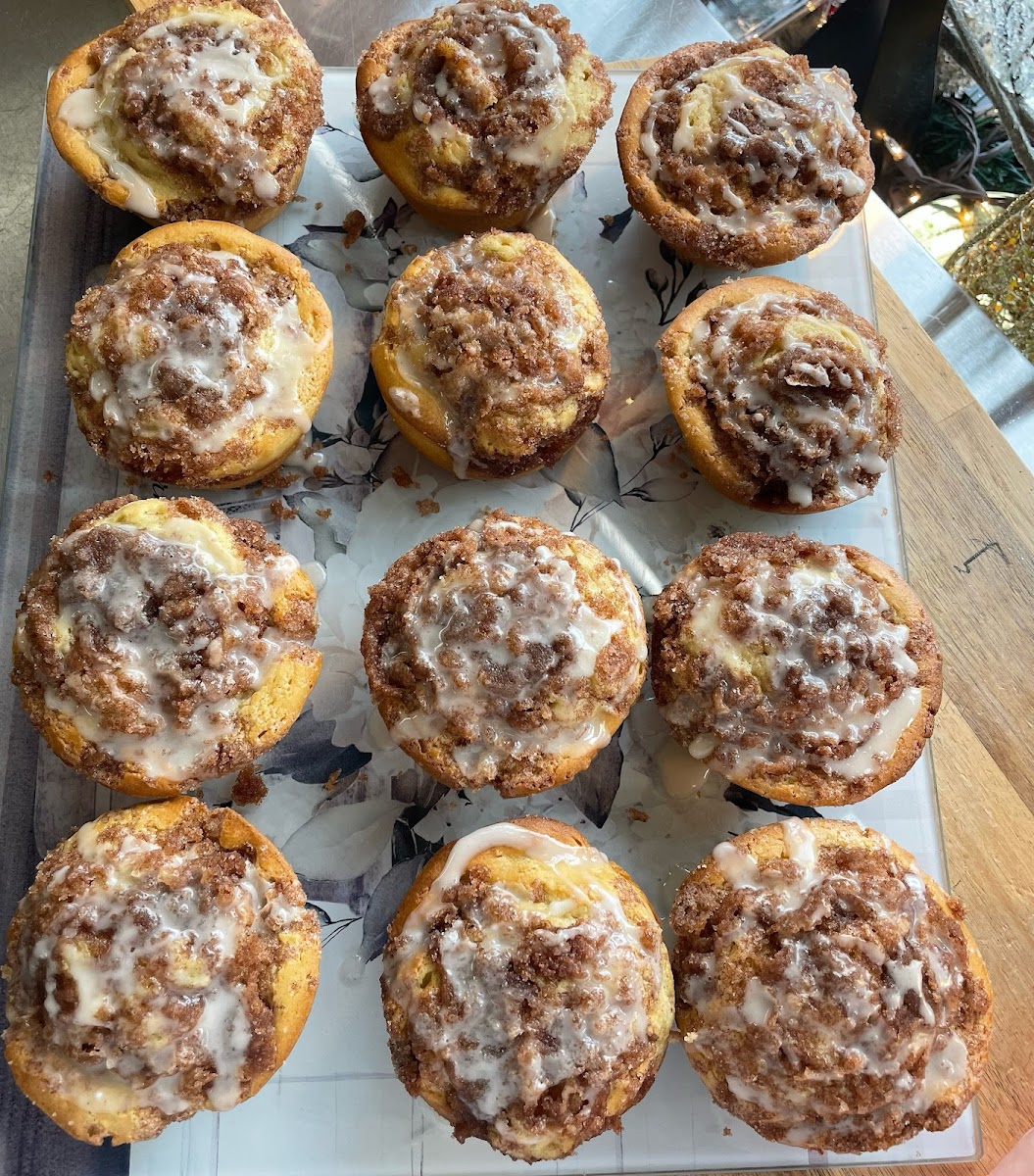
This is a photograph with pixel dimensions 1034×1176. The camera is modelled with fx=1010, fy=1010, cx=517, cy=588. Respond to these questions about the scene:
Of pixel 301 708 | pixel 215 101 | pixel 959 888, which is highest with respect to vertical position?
pixel 215 101

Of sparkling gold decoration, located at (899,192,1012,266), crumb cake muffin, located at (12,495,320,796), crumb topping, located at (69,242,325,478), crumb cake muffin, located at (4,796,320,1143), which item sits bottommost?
crumb cake muffin, located at (4,796,320,1143)

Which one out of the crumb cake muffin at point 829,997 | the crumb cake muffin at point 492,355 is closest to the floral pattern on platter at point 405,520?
the crumb cake muffin at point 492,355

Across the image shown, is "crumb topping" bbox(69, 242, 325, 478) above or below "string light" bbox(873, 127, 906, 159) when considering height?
below

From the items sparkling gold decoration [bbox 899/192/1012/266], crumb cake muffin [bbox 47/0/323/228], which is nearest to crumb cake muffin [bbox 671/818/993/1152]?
crumb cake muffin [bbox 47/0/323/228]

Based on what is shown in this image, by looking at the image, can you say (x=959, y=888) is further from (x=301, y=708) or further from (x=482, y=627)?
(x=301, y=708)

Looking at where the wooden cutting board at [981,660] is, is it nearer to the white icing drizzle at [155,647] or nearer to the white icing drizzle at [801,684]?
the white icing drizzle at [801,684]

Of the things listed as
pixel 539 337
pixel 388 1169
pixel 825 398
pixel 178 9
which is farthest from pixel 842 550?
pixel 178 9

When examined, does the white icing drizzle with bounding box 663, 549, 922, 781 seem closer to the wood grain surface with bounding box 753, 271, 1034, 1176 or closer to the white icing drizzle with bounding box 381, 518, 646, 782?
the white icing drizzle with bounding box 381, 518, 646, 782
